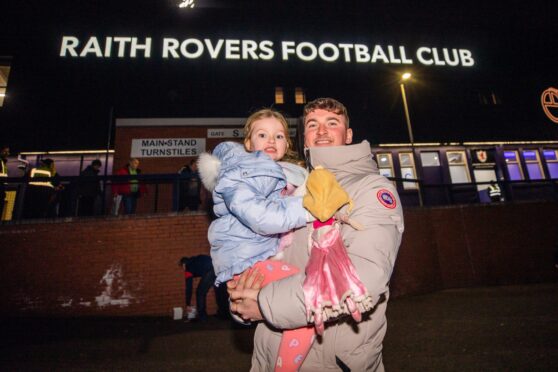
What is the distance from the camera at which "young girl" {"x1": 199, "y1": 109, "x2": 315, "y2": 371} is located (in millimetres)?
1657

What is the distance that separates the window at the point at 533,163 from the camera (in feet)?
51.2

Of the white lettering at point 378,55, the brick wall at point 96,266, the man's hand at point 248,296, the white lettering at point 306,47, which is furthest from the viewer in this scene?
the white lettering at point 378,55

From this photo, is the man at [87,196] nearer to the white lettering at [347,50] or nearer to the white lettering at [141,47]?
the white lettering at [141,47]

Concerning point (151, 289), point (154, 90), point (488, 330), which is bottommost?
point (488, 330)

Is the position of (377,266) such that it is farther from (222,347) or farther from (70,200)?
(70,200)

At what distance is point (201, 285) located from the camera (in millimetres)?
6348

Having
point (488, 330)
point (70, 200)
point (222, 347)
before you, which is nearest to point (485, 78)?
point (488, 330)

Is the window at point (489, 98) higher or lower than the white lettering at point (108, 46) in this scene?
lower

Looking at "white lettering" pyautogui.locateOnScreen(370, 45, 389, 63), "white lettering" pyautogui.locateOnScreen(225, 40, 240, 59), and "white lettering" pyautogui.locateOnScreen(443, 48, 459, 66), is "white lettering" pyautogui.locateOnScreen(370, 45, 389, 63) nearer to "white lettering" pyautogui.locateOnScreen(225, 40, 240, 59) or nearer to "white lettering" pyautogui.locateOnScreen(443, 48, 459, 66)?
"white lettering" pyautogui.locateOnScreen(443, 48, 459, 66)

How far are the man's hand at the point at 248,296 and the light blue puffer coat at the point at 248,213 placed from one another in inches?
5.6

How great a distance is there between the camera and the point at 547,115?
15.9m

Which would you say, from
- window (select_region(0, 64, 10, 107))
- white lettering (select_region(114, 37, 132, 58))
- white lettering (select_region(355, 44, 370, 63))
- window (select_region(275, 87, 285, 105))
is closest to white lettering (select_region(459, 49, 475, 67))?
white lettering (select_region(355, 44, 370, 63))

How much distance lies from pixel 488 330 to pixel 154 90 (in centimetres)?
1388

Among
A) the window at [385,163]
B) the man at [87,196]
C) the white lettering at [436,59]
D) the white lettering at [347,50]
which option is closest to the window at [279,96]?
the white lettering at [347,50]
